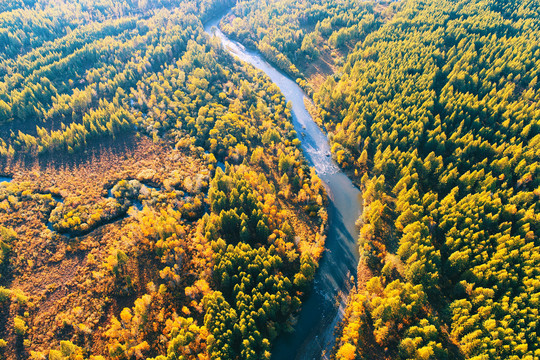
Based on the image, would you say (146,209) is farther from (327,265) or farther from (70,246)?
(327,265)

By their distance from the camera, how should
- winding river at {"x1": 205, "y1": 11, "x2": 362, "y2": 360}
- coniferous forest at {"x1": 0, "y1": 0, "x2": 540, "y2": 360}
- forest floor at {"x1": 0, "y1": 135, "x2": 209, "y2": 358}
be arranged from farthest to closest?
winding river at {"x1": 205, "y1": 11, "x2": 362, "y2": 360} → forest floor at {"x1": 0, "y1": 135, "x2": 209, "y2": 358} → coniferous forest at {"x1": 0, "y1": 0, "x2": 540, "y2": 360}

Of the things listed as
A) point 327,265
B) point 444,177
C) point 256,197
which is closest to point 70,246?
point 256,197

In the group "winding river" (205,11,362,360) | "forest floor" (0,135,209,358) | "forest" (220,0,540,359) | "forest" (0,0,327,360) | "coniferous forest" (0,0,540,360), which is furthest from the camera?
"winding river" (205,11,362,360)

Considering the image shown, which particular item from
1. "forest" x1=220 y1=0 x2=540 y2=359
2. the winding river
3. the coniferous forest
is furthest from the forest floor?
"forest" x1=220 y1=0 x2=540 y2=359

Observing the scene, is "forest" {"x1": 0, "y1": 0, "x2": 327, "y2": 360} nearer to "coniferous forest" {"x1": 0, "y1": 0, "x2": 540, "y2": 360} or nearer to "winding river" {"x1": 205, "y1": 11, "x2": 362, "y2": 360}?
"coniferous forest" {"x1": 0, "y1": 0, "x2": 540, "y2": 360}

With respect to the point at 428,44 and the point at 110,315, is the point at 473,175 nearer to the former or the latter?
the point at 428,44
